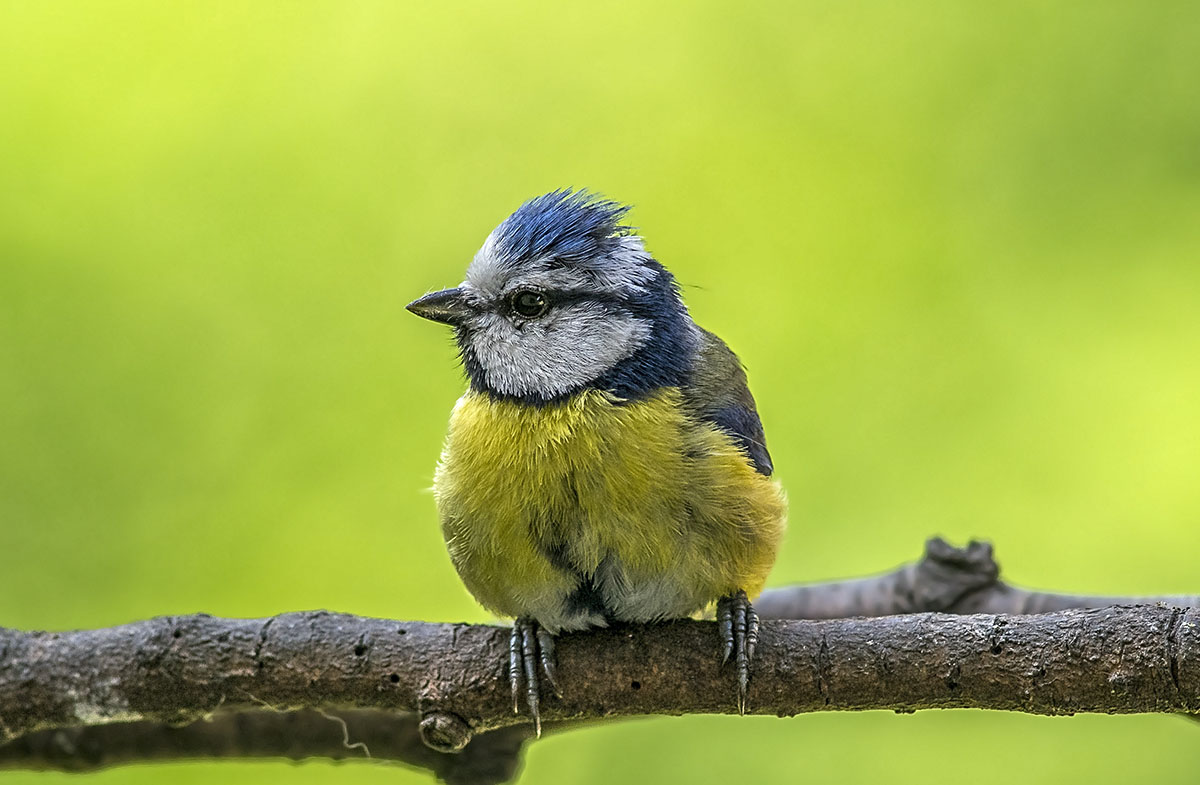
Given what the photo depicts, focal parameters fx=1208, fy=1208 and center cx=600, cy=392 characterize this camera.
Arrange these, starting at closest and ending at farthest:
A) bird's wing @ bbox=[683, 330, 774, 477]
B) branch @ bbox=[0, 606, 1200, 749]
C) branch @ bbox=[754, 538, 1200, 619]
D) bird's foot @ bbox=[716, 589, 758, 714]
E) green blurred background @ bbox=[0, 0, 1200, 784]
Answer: branch @ bbox=[0, 606, 1200, 749]
bird's foot @ bbox=[716, 589, 758, 714]
bird's wing @ bbox=[683, 330, 774, 477]
branch @ bbox=[754, 538, 1200, 619]
green blurred background @ bbox=[0, 0, 1200, 784]

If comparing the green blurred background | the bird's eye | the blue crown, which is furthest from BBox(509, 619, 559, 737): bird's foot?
the green blurred background

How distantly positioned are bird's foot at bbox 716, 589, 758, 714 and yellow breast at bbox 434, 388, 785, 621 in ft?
0.20

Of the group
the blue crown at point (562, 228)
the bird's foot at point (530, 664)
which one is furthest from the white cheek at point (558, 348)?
the bird's foot at point (530, 664)

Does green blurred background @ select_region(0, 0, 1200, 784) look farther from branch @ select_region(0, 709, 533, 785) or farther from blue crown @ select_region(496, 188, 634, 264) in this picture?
blue crown @ select_region(496, 188, 634, 264)

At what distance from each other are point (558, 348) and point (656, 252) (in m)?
1.11

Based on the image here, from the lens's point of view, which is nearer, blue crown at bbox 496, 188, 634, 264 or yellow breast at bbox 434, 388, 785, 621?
yellow breast at bbox 434, 388, 785, 621

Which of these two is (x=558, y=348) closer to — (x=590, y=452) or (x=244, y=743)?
(x=590, y=452)

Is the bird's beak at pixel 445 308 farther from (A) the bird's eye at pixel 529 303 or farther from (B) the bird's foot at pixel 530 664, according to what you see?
(B) the bird's foot at pixel 530 664

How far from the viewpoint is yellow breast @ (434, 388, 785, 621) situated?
2.32 m

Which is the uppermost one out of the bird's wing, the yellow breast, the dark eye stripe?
the dark eye stripe

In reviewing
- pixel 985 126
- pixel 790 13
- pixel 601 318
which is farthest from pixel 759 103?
pixel 601 318

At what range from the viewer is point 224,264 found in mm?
3779

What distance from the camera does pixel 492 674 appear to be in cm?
243

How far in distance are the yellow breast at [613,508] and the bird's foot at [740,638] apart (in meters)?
0.06
